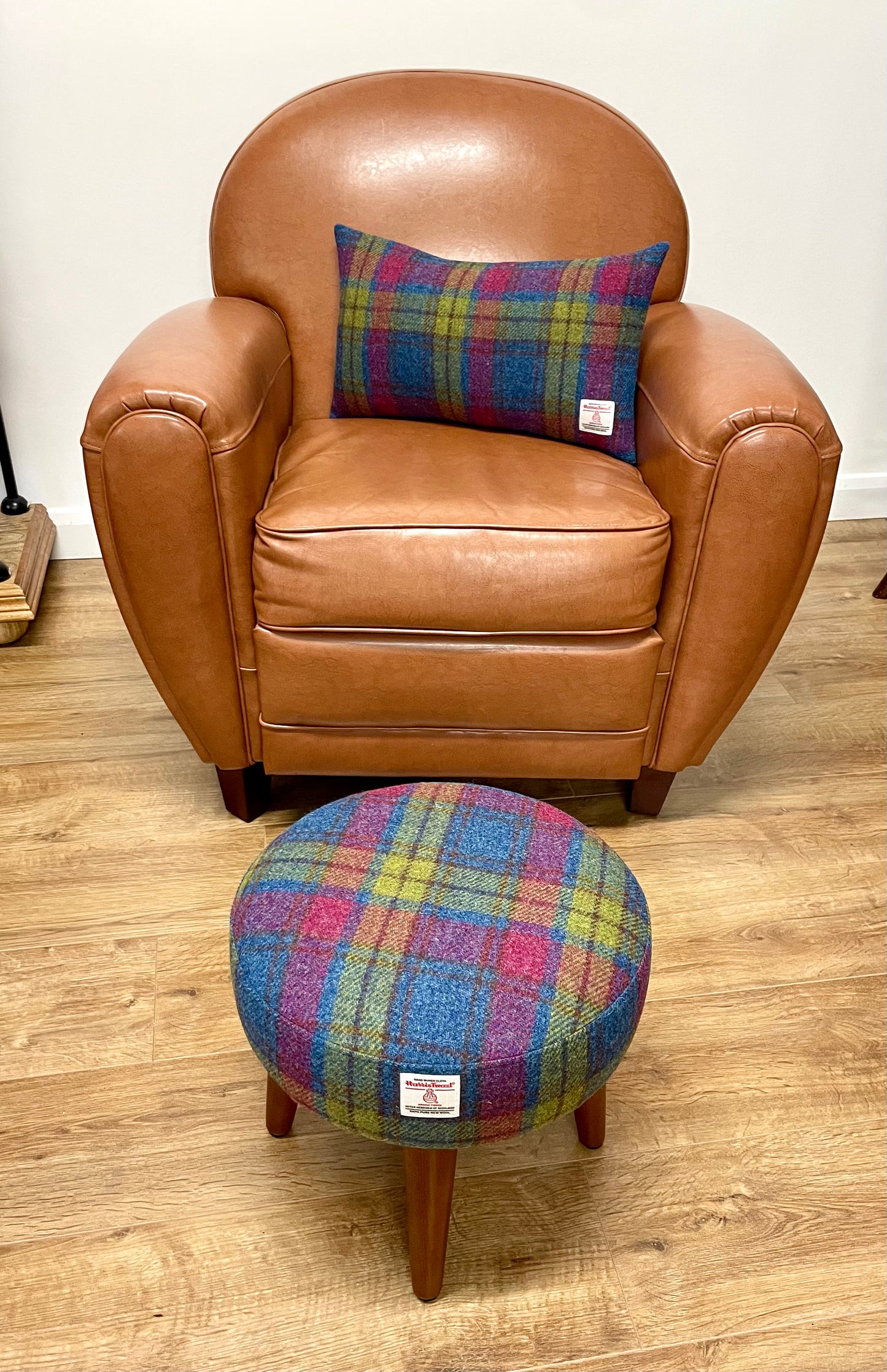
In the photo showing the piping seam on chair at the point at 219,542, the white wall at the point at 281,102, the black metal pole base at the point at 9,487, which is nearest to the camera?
the piping seam on chair at the point at 219,542

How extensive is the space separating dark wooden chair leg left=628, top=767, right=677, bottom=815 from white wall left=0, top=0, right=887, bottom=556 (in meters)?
1.23

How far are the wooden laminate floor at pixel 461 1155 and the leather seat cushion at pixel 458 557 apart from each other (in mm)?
427

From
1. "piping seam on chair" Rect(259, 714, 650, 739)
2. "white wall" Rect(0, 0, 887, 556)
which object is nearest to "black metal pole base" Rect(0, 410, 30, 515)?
"white wall" Rect(0, 0, 887, 556)

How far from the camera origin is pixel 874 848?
1753mm

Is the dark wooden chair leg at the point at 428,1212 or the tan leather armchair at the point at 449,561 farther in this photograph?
the tan leather armchair at the point at 449,561

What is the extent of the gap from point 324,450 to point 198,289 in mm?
819

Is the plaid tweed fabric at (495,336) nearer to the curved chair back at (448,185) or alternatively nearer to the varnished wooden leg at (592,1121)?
the curved chair back at (448,185)

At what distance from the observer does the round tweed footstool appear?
3.20ft

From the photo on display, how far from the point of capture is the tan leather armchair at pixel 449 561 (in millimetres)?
1458

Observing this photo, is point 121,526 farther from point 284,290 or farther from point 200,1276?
point 200,1276

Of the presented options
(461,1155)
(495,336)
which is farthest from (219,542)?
(461,1155)

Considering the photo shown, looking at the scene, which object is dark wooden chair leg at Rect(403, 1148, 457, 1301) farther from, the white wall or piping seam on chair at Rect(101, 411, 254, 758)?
the white wall

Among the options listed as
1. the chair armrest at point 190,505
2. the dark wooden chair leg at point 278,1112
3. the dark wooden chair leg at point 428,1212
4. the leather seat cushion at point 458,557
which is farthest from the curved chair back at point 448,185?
the dark wooden chair leg at point 428,1212

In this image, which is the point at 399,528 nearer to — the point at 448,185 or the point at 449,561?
the point at 449,561
